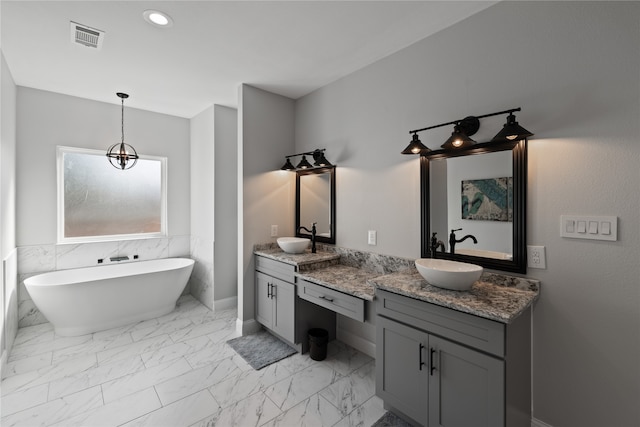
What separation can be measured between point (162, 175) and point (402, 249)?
367cm

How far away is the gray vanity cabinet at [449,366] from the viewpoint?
4.65 ft

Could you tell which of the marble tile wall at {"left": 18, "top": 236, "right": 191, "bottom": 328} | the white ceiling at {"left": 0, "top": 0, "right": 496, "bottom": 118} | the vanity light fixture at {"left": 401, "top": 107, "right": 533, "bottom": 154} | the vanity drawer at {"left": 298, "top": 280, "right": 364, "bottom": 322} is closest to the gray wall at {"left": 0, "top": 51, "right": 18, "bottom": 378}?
the marble tile wall at {"left": 18, "top": 236, "right": 191, "bottom": 328}

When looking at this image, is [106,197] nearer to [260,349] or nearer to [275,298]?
[275,298]

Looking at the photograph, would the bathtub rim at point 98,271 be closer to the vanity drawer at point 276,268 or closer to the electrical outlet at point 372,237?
the vanity drawer at point 276,268

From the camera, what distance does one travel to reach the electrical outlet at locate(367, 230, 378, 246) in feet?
8.66

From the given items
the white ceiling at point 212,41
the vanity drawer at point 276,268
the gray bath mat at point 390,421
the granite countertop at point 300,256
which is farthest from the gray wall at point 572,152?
the vanity drawer at point 276,268

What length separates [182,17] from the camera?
200cm

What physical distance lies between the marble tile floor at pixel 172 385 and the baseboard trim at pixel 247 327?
10 cm

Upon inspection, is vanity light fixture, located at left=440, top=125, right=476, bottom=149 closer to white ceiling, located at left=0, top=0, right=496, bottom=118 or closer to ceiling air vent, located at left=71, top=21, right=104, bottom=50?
white ceiling, located at left=0, top=0, right=496, bottom=118

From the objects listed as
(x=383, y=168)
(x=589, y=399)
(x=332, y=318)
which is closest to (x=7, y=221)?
(x=332, y=318)

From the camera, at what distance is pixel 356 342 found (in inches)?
111

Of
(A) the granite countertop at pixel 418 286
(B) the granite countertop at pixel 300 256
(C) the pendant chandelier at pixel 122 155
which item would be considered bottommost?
(A) the granite countertop at pixel 418 286

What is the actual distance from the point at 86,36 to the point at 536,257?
3532 millimetres

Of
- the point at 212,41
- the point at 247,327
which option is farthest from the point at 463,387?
the point at 212,41
